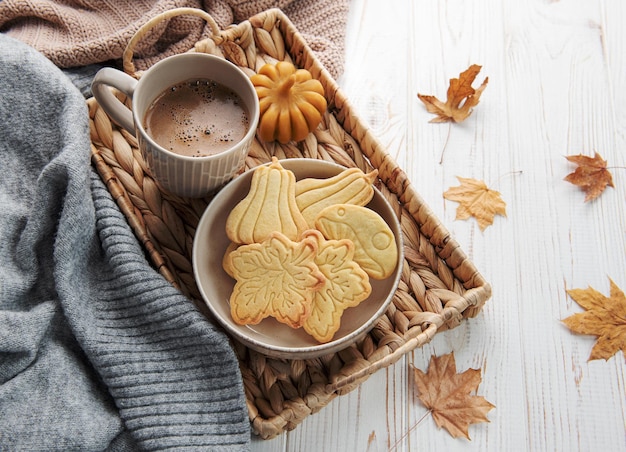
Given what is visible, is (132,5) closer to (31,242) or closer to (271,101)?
(271,101)

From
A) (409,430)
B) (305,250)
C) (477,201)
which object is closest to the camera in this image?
(305,250)

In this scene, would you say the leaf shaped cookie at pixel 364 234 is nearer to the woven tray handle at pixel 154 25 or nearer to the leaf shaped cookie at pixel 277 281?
the leaf shaped cookie at pixel 277 281

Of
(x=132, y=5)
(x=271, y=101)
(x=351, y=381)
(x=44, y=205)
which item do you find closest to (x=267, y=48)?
(x=271, y=101)

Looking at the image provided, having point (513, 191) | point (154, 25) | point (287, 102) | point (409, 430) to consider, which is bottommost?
point (409, 430)

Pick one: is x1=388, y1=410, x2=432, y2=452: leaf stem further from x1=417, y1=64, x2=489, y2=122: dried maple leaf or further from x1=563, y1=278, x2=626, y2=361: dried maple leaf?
x1=417, y1=64, x2=489, y2=122: dried maple leaf

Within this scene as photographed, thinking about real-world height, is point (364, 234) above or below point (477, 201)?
above

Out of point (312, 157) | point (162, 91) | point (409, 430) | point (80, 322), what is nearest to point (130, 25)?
point (162, 91)

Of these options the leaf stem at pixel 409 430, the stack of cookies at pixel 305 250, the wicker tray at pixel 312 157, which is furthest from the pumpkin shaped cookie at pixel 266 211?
the leaf stem at pixel 409 430

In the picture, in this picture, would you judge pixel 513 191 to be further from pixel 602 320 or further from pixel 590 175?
pixel 602 320
